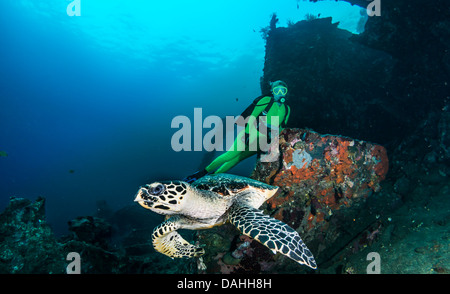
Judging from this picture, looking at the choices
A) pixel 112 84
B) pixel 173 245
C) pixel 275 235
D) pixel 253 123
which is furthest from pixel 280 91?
pixel 112 84

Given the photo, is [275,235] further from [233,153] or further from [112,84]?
[112,84]

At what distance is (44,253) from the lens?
3.50 meters

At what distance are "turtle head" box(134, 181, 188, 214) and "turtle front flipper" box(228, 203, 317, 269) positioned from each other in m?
0.78

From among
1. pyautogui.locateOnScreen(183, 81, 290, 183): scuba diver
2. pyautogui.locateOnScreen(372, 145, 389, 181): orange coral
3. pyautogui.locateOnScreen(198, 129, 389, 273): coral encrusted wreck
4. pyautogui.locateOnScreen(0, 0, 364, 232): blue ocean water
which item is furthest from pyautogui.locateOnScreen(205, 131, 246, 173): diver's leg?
pyautogui.locateOnScreen(0, 0, 364, 232): blue ocean water

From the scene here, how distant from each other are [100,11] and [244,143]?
5361 centimetres

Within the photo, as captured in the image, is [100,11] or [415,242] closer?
[415,242]

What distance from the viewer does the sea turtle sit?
6.36ft

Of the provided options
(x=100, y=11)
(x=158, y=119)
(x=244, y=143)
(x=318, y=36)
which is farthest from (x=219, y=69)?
(x=244, y=143)

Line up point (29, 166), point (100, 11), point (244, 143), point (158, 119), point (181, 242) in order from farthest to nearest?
point (158, 119) < point (29, 166) < point (100, 11) < point (244, 143) < point (181, 242)

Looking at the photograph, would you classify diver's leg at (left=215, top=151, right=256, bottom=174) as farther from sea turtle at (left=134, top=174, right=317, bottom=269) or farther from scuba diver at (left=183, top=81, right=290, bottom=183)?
sea turtle at (left=134, top=174, right=317, bottom=269)

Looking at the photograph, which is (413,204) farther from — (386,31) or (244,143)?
(386,31)

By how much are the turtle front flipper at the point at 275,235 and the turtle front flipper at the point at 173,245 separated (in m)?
1.07

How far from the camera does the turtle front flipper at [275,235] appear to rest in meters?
1.78

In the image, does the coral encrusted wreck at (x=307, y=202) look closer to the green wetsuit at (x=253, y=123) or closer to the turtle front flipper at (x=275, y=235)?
the turtle front flipper at (x=275, y=235)
